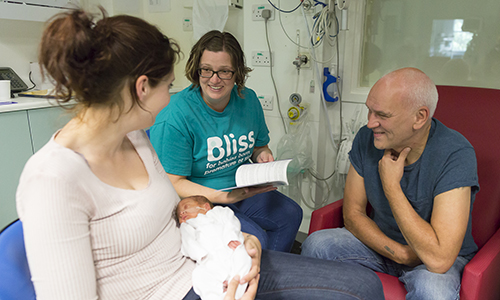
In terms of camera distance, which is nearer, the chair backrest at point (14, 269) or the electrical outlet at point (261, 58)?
the chair backrest at point (14, 269)

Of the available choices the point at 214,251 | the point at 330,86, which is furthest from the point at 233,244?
the point at 330,86

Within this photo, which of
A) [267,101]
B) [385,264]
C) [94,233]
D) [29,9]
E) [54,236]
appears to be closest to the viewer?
[54,236]

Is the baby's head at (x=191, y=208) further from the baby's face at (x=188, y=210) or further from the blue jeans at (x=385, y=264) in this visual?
the blue jeans at (x=385, y=264)

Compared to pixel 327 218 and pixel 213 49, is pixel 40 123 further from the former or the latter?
pixel 327 218

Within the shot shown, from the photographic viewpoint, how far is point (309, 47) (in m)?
2.30

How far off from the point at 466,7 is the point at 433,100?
108 centimetres

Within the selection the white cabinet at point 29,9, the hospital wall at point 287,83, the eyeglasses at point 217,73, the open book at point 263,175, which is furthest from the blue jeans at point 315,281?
the white cabinet at point 29,9

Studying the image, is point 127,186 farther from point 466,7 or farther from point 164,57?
point 466,7

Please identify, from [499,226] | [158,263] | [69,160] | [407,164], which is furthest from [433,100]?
[69,160]

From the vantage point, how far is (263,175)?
133 centimetres

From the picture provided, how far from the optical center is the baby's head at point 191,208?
1237 mm

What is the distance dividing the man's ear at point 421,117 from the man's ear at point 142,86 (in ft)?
3.14

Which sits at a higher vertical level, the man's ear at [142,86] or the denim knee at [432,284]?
the man's ear at [142,86]

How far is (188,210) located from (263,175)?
0.30 meters
